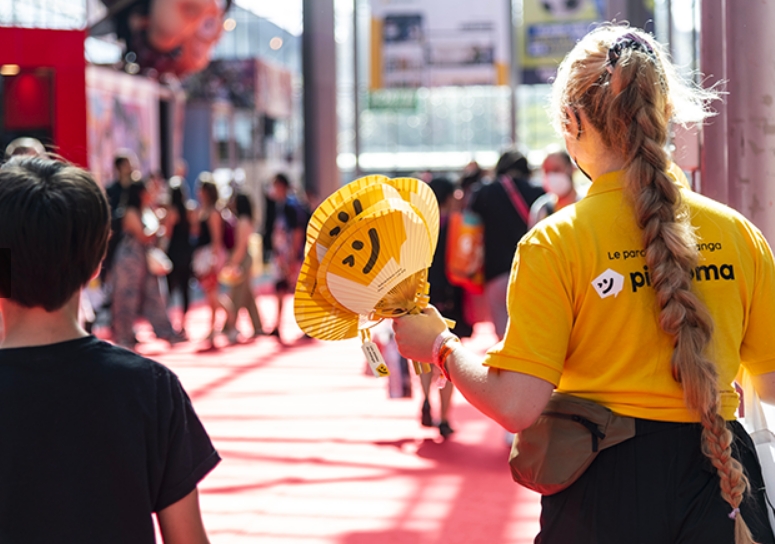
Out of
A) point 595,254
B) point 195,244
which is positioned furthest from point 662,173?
point 195,244

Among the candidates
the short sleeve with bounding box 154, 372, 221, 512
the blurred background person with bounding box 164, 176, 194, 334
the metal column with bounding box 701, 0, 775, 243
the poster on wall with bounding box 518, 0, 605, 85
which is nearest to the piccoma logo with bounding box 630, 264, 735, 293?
the short sleeve with bounding box 154, 372, 221, 512

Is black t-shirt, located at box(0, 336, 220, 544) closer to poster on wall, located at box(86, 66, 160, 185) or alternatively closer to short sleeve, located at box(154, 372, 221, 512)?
short sleeve, located at box(154, 372, 221, 512)

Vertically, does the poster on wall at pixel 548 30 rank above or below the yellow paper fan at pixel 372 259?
above

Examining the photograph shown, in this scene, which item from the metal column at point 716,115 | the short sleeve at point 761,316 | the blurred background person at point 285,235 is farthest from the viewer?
the blurred background person at point 285,235

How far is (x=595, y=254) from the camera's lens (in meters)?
1.73

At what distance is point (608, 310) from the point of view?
68.4 inches

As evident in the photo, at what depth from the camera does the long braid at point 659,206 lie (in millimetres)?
1699

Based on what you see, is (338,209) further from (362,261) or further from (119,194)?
(119,194)

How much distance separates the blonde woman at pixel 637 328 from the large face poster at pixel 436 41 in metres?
14.3

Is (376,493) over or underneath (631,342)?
underneath

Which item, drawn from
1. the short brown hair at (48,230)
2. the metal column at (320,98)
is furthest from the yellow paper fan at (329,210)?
the metal column at (320,98)

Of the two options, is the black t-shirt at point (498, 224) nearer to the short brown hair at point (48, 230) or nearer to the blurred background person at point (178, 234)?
the short brown hair at point (48, 230)

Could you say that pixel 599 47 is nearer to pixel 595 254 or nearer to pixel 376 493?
pixel 595 254

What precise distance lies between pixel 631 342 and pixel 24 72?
15.8 ft
